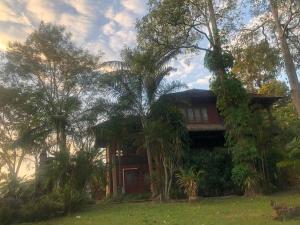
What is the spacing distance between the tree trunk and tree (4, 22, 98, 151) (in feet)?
51.6

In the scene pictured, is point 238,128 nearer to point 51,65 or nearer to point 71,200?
point 71,200

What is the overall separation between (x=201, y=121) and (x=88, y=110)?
8.58 m

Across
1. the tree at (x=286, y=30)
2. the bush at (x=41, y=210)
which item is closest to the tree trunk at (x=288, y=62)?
the tree at (x=286, y=30)

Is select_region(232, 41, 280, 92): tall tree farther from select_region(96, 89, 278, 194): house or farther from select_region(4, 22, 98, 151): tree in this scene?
select_region(4, 22, 98, 151): tree

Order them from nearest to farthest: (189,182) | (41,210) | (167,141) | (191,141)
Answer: (41,210), (189,182), (167,141), (191,141)

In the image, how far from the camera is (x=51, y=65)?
2945 centimetres

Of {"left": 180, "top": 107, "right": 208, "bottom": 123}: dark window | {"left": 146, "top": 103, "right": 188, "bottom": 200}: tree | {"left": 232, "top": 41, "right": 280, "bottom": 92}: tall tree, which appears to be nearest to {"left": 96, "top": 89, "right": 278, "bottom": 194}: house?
{"left": 180, "top": 107, "right": 208, "bottom": 123}: dark window

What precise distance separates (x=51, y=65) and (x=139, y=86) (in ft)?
37.3

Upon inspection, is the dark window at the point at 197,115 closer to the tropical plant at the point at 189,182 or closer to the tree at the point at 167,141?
the tree at the point at 167,141

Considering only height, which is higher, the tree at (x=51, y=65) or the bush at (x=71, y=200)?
the tree at (x=51, y=65)

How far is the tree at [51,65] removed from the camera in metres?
28.5

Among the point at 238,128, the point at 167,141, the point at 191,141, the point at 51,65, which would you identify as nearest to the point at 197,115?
the point at 191,141

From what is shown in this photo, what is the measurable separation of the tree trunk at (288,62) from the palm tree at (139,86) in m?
6.20

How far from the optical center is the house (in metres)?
25.1
